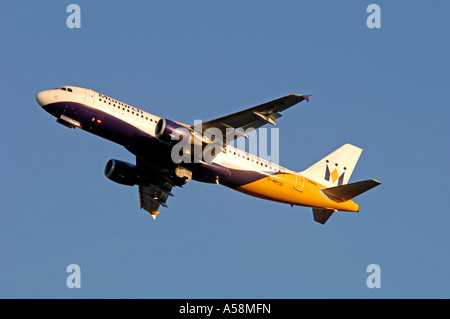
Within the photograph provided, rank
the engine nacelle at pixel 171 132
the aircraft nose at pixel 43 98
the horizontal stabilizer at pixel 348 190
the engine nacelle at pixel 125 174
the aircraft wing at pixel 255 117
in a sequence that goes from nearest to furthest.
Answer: the aircraft wing at pixel 255 117, the aircraft nose at pixel 43 98, the engine nacelle at pixel 171 132, the horizontal stabilizer at pixel 348 190, the engine nacelle at pixel 125 174

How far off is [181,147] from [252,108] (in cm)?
644

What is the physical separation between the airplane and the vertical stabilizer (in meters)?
0.09

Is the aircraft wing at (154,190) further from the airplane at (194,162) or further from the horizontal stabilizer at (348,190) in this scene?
the horizontal stabilizer at (348,190)

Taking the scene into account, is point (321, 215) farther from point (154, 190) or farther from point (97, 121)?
point (97, 121)

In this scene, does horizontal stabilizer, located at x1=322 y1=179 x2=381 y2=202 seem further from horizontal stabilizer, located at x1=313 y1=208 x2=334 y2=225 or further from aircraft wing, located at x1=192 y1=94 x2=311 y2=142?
aircraft wing, located at x1=192 y1=94 x2=311 y2=142

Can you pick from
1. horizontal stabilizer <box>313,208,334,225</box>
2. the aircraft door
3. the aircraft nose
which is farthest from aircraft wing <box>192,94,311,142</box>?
horizontal stabilizer <box>313,208,334,225</box>

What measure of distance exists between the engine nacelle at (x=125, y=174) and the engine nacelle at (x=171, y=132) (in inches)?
276

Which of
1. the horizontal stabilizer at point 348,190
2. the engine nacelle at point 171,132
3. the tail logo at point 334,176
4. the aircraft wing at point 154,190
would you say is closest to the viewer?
the engine nacelle at point 171,132

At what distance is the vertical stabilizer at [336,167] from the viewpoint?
5884cm

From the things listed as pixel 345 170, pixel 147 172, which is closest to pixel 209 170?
pixel 147 172

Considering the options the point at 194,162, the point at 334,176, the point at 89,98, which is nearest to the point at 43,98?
the point at 89,98

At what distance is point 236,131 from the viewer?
50031mm

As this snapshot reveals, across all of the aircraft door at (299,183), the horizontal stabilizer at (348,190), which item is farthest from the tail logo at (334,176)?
the aircraft door at (299,183)

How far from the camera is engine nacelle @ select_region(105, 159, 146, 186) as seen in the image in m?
55.7
